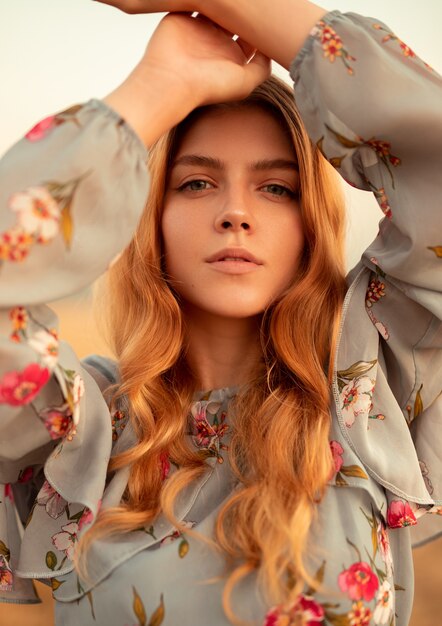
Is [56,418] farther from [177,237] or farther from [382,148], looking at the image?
[382,148]

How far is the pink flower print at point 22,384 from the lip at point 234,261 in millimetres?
312

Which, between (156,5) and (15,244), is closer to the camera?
(15,244)

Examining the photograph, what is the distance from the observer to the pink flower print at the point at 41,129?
0.98m

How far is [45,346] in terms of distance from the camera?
0.98 meters

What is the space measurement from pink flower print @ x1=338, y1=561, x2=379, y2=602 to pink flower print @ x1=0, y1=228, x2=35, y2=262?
0.57 meters

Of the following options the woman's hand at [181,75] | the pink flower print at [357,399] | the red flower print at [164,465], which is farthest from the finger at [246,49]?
the red flower print at [164,465]

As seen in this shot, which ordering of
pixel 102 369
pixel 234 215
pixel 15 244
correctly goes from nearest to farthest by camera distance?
pixel 15 244 < pixel 234 215 < pixel 102 369

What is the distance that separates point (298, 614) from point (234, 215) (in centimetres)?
54

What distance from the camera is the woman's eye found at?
4.02ft

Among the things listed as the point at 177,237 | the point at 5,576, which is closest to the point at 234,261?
the point at 177,237

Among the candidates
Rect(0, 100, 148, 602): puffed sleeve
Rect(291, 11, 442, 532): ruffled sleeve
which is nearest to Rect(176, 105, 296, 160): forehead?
Rect(291, 11, 442, 532): ruffled sleeve

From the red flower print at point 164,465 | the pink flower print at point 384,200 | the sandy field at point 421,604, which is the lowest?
the sandy field at point 421,604

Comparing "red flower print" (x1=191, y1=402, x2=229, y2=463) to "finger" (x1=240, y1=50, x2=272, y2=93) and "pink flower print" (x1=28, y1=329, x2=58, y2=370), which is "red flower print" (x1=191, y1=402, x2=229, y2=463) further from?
"finger" (x1=240, y1=50, x2=272, y2=93)

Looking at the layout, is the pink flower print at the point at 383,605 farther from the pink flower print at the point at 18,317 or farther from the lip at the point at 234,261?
the pink flower print at the point at 18,317
